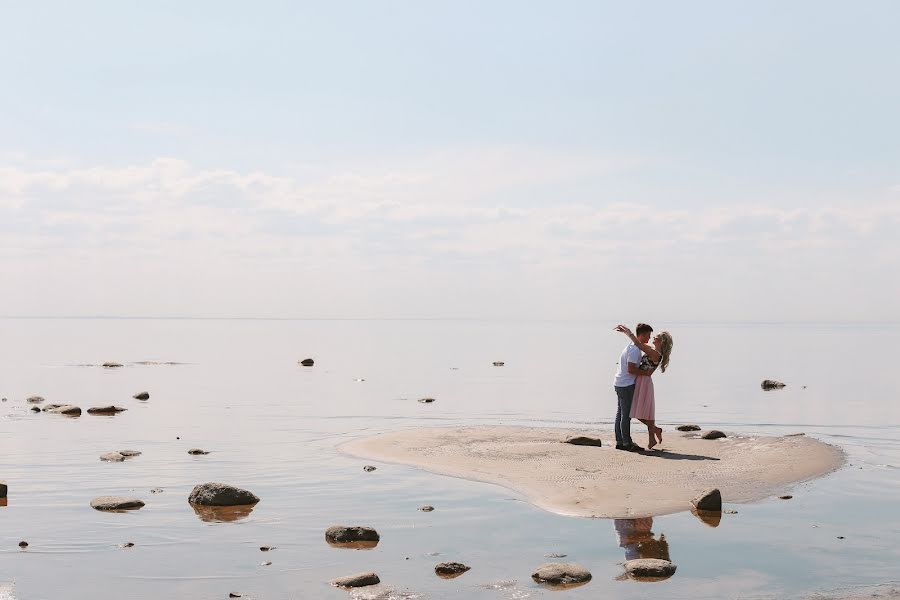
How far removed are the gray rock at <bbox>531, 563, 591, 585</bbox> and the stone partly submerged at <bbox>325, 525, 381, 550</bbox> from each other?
285 cm

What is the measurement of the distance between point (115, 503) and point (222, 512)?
6.41 ft

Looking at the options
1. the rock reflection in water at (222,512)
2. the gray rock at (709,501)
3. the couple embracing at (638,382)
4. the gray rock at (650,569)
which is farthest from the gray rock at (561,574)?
the couple embracing at (638,382)

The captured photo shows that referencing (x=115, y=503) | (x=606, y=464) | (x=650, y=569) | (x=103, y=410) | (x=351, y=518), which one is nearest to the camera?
(x=650, y=569)

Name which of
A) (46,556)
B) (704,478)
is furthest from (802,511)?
(46,556)

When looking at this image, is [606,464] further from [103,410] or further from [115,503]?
[103,410]

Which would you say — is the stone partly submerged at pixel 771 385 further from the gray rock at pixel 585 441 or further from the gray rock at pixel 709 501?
the gray rock at pixel 709 501

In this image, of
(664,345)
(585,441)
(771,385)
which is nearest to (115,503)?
(585,441)

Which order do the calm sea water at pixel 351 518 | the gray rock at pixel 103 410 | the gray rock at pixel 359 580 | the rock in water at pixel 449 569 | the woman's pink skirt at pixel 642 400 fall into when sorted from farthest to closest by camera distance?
the gray rock at pixel 103 410 → the woman's pink skirt at pixel 642 400 → the rock in water at pixel 449 569 → the calm sea water at pixel 351 518 → the gray rock at pixel 359 580

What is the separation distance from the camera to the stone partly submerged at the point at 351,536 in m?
12.7

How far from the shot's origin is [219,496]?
15.4 meters

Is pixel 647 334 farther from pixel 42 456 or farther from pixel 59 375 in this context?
pixel 59 375

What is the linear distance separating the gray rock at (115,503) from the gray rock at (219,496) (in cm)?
91

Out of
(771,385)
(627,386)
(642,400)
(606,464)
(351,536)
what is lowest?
(351,536)

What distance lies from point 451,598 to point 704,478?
324 inches
